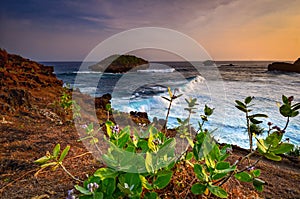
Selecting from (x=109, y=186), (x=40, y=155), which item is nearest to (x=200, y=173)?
(x=109, y=186)

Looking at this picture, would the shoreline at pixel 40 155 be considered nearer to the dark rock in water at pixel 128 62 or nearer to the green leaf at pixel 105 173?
the green leaf at pixel 105 173

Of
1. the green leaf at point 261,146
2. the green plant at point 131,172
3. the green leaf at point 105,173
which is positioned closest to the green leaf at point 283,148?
the green leaf at point 261,146

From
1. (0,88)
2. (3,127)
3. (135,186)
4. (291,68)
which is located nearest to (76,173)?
(135,186)

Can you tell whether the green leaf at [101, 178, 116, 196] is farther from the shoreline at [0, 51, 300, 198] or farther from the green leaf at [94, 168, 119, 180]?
the shoreline at [0, 51, 300, 198]

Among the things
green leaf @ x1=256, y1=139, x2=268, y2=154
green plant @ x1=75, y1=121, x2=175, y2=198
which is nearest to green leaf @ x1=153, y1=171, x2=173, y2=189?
green plant @ x1=75, y1=121, x2=175, y2=198

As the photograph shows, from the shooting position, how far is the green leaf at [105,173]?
2.05 ft

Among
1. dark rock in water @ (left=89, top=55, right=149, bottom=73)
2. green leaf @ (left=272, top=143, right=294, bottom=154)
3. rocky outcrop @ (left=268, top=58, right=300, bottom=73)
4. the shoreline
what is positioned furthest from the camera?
rocky outcrop @ (left=268, top=58, right=300, bottom=73)

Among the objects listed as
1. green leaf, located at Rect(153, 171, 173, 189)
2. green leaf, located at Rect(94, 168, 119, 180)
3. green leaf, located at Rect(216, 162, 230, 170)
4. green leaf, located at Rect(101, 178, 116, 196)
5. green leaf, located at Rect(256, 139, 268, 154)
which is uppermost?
green leaf, located at Rect(256, 139, 268, 154)

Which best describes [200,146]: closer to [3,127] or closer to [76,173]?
[76,173]

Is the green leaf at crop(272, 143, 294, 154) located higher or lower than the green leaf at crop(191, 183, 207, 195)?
higher

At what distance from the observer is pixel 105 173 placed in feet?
2.10

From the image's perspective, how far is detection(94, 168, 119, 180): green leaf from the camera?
62 cm

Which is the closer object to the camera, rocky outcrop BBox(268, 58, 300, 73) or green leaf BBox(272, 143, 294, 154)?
green leaf BBox(272, 143, 294, 154)

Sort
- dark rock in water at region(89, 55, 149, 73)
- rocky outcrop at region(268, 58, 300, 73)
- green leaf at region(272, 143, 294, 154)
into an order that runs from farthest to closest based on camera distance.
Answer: rocky outcrop at region(268, 58, 300, 73) → dark rock in water at region(89, 55, 149, 73) → green leaf at region(272, 143, 294, 154)
